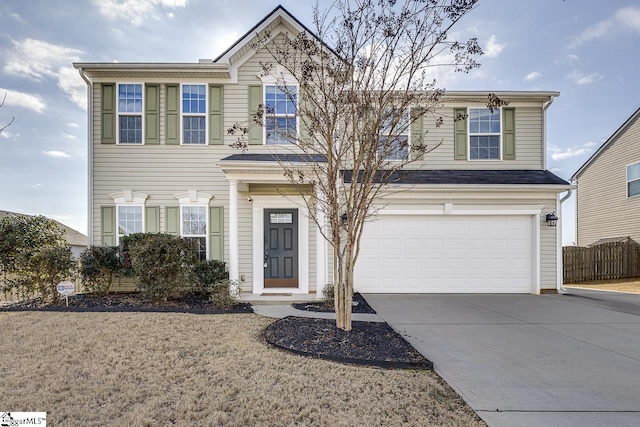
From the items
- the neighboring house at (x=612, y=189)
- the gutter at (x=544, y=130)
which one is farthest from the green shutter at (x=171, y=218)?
the neighboring house at (x=612, y=189)

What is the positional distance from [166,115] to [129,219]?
112 inches

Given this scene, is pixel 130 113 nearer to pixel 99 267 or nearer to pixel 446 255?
pixel 99 267

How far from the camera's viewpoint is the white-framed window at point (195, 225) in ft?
27.4

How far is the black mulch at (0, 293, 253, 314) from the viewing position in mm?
6469

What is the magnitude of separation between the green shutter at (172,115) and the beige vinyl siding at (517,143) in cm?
673

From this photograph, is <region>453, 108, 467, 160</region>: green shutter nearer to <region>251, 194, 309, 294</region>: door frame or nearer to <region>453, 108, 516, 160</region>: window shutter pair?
<region>453, 108, 516, 160</region>: window shutter pair

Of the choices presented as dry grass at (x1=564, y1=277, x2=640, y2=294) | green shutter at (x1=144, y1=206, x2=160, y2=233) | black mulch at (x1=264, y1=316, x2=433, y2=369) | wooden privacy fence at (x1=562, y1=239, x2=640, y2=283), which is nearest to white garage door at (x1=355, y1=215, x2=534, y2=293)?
black mulch at (x1=264, y1=316, x2=433, y2=369)

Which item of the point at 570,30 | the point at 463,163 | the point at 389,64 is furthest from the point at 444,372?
the point at 570,30

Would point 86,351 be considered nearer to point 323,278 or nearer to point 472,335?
point 323,278

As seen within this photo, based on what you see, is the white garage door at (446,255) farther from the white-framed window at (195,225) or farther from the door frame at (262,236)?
the white-framed window at (195,225)

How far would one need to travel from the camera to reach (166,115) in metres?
8.41

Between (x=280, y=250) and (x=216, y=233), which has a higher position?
(x=216, y=233)

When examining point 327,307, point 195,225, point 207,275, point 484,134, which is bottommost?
point 327,307

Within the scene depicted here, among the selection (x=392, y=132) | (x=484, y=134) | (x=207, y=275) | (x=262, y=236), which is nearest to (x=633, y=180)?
(x=484, y=134)
